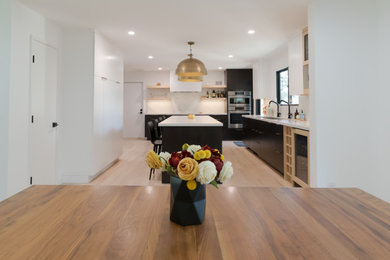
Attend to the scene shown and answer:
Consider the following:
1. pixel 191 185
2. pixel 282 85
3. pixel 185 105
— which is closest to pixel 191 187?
pixel 191 185

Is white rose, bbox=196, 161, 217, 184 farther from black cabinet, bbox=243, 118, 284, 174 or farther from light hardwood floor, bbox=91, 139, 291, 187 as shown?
black cabinet, bbox=243, 118, 284, 174

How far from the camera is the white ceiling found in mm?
3064

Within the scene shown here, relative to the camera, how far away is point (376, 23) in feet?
9.04

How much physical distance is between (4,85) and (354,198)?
3.40m

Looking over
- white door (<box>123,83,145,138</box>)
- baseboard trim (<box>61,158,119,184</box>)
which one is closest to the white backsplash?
white door (<box>123,83,145,138</box>)


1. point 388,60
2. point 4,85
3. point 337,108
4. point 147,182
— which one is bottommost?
point 147,182

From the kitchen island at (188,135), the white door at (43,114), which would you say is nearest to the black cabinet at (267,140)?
the kitchen island at (188,135)

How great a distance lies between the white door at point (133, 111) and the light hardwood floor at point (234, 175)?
289 cm

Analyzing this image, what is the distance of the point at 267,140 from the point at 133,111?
557 centimetres

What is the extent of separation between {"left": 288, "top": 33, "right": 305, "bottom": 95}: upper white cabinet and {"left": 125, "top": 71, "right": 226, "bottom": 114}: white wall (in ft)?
15.0

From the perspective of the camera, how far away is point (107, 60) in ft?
14.7

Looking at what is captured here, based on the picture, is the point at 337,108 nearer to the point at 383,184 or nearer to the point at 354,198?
the point at 383,184

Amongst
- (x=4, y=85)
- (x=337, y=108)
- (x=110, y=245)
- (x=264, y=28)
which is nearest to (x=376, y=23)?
(x=337, y=108)

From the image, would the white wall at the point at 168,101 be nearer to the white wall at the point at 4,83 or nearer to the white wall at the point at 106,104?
the white wall at the point at 106,104
